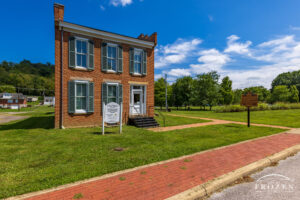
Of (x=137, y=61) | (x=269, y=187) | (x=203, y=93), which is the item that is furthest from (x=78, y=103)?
(x=203, y=93)

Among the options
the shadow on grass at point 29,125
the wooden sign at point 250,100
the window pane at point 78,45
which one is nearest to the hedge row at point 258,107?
the wooden sign at point 250,100

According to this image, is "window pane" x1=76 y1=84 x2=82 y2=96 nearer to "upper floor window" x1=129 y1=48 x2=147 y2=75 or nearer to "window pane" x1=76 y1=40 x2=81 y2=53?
"window pane" x1=76 y1=40 x2=81 y2=53

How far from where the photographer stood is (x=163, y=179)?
12.0 feet

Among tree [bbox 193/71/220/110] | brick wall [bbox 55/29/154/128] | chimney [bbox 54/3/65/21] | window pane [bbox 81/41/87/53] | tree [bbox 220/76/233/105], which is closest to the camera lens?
chimney [bbox 54/3/65/21]

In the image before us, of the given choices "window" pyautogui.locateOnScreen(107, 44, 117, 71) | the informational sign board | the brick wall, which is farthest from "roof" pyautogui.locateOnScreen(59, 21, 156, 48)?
the informational sign board

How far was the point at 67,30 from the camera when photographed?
10.5 metres

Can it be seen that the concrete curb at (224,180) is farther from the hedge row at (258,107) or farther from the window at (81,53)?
the hedge row at (258,107)

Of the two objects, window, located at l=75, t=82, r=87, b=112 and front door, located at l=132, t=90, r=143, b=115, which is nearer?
window, located at l=75, t=82, r=87, b=112

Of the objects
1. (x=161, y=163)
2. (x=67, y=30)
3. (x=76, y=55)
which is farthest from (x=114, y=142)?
(x=67, y=30)

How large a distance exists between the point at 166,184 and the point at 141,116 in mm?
9444

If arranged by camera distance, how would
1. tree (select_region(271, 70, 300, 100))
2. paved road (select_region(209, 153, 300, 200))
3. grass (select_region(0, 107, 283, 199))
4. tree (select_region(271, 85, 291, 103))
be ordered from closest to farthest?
paved road (select_region(209, 153, 300, 200)), grass (select_region(0, 107, 283, 199)), tree (select_region(271, 85, 291, 103)), tree (select_region(271, 70, 300, 100))

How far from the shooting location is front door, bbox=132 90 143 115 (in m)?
13.3

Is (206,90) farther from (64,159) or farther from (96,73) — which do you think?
(64,159)

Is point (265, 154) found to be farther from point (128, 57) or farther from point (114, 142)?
point (128, 57)
